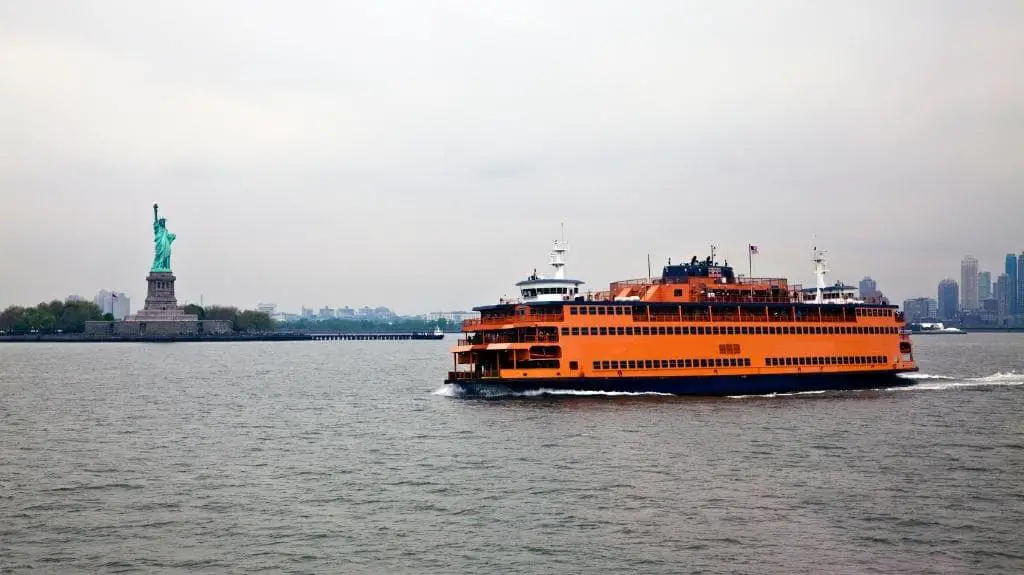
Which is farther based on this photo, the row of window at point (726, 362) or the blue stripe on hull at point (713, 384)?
the row of window at point (726, 362)

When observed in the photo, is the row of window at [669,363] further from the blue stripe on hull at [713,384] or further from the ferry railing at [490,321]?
the ferry railing at [490,321]

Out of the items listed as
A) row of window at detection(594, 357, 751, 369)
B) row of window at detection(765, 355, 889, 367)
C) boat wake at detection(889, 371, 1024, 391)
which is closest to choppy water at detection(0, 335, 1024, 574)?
row of window at detection(594, 357, 751, 369)

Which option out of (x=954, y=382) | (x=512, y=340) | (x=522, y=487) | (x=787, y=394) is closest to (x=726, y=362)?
(x=787, y=394)

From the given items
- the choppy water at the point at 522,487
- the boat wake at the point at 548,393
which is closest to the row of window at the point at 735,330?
the boat wake at the point at 548,393

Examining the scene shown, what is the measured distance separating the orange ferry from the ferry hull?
0.24 ft

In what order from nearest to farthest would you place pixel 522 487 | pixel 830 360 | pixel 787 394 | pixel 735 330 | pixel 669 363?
pixel 522 487 < pixel 669 363 < pixel 735 330 < pixel 787 394 < pixel 830 360

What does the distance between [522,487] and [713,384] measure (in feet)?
113

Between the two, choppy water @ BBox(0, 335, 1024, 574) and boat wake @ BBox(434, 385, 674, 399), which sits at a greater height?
boat wake @ BBox(434, 385, 674, 399)

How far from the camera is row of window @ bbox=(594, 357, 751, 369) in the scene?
64.1m

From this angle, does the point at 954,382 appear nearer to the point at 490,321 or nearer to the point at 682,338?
the point at 682,338

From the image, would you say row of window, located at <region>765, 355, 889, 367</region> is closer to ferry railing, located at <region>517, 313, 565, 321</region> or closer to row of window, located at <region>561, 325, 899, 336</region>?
row of window, located at <region>561, 325, 899, 336</region>

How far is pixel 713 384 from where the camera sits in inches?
2645

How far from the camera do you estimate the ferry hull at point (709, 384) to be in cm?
6262

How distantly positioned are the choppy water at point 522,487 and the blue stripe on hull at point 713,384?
1.74 meters
